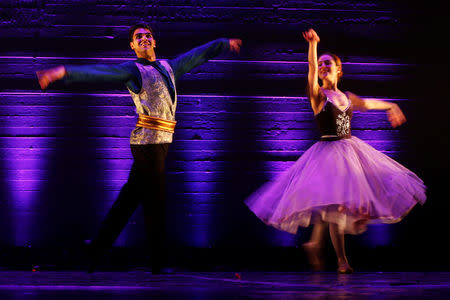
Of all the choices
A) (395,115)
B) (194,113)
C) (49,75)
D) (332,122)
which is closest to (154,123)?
(49,75)

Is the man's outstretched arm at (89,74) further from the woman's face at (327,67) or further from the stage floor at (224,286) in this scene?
the woman's face at (327,67)

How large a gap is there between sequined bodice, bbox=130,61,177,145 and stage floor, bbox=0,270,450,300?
0.83 metres

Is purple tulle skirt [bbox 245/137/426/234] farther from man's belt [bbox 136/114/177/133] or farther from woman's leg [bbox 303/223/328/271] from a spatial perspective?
man's belt [bbox 136/114/177/133]

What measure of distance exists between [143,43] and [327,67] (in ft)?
4.33

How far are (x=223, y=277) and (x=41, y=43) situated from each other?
7.30ft

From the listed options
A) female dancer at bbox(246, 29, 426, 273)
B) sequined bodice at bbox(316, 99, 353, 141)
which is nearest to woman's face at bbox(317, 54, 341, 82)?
female dancer at bbox(246, 29, 426, 273)

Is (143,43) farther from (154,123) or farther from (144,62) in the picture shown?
(154,123)

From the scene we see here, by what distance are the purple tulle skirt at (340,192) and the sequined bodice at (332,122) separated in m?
0.06

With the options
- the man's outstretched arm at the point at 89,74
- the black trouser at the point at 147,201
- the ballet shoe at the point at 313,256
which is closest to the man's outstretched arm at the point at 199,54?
the man's outstretched arm at the point at 89,74

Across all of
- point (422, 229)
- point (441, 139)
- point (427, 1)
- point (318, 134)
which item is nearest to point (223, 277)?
point (318, 134)

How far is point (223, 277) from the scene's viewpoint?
3.73m

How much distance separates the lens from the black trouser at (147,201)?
3.72 meters

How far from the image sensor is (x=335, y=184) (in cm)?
382

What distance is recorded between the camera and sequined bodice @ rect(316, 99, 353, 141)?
4.20 metres
